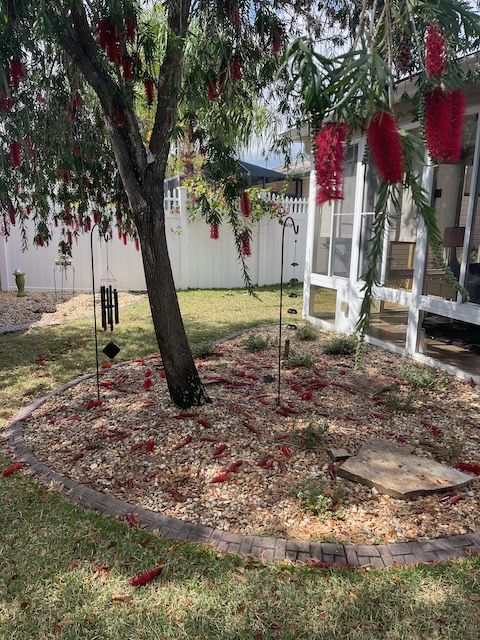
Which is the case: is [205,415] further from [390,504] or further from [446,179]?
[446,179]

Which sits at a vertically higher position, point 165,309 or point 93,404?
point 165,309

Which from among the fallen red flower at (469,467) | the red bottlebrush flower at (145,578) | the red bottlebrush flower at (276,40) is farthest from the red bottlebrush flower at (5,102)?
the fallen red flower at (469,467)

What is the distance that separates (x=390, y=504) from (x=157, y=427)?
1725 mm

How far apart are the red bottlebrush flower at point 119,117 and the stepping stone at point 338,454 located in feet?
8.73

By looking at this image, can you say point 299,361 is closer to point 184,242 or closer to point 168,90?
point 168,90

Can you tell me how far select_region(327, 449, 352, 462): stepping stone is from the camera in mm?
2980

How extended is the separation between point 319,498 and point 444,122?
81.5 inches

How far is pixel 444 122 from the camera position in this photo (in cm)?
114

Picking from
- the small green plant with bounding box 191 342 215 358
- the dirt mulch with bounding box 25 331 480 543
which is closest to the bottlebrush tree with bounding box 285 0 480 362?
the dirt mulch with bounding box 25 331 480 543

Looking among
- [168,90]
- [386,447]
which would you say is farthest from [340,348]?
[168,90]

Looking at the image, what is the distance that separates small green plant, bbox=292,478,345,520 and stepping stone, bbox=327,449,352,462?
0.29 meters

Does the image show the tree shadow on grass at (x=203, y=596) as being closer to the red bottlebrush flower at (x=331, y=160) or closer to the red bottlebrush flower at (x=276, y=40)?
the red bottlebrush flower at (x=331, y=160)

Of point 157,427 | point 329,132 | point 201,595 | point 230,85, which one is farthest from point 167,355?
point 329,132

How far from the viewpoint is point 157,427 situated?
3.44 metres
